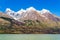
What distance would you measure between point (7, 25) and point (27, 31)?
2338 centimetres

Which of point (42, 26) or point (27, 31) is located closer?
point (27, 31)

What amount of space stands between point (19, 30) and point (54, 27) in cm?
4338

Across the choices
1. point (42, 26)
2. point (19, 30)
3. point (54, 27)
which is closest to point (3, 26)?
point (19, 30)

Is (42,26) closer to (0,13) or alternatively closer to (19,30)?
(19,30)

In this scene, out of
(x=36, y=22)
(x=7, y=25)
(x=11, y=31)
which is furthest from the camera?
(x=36, y=22)

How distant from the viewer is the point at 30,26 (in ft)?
623

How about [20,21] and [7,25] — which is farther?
[20,21]

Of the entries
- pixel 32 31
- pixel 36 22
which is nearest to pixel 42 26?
pixel 36 22

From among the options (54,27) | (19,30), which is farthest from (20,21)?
(54,27)

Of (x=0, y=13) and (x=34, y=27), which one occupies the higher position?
(x=0, y=13)

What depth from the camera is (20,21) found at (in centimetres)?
19862

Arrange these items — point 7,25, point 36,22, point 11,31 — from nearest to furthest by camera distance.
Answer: point 11,31
point 7,25
point 36,22

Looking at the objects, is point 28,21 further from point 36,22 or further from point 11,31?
point 11,31

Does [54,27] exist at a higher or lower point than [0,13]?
lower
